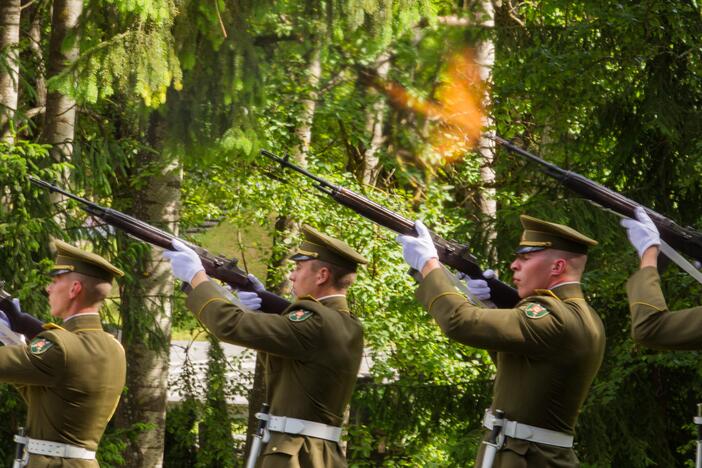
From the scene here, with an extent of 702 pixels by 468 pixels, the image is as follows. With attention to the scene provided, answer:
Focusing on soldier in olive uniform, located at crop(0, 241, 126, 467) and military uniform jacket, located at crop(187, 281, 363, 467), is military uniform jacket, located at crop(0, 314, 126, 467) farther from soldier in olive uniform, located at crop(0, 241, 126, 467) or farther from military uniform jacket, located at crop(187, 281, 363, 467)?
military uniform jacket, located at crop(187, 281, 363, 467)

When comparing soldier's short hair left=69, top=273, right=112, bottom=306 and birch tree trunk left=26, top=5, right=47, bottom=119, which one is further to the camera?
birch tree trunk left=26, top=5, right=47, bottom=119

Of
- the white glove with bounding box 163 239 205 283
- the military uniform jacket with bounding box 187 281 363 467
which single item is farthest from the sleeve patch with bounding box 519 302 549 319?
the white glove with bounding box 163 239 205 283

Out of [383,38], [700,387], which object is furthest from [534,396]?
[700,387]

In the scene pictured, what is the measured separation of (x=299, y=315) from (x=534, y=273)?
1.13 metres

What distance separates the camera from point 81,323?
552 centimetres

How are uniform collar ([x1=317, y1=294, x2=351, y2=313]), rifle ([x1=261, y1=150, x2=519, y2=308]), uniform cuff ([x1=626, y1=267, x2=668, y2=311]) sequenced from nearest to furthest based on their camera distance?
uniform cuff ([x1=626, y1=267, x2=668, y2=311]) < rifle ([x1=261, y1=150, x2=519, y2=308]) < uniform collar ([x1=317, y1=294, x2=351, y2=313])

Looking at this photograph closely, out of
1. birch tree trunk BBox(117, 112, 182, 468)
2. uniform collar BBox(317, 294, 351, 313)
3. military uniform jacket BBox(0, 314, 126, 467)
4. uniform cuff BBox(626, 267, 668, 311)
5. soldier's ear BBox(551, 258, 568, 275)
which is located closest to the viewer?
uniform cuff BBox(626, 267, 668, 311)

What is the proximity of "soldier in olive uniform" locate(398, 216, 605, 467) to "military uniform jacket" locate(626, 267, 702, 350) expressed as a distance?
0.92 feet

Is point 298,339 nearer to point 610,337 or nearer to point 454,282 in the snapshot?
point 454,282

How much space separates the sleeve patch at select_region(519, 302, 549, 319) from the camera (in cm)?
491

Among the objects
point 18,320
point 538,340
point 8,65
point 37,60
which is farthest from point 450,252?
point 37,60

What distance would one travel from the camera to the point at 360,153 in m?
16.8

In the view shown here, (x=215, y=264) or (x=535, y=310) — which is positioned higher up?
(x=215, y=264)

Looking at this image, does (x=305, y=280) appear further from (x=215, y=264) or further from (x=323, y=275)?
(x=215, y=264)
